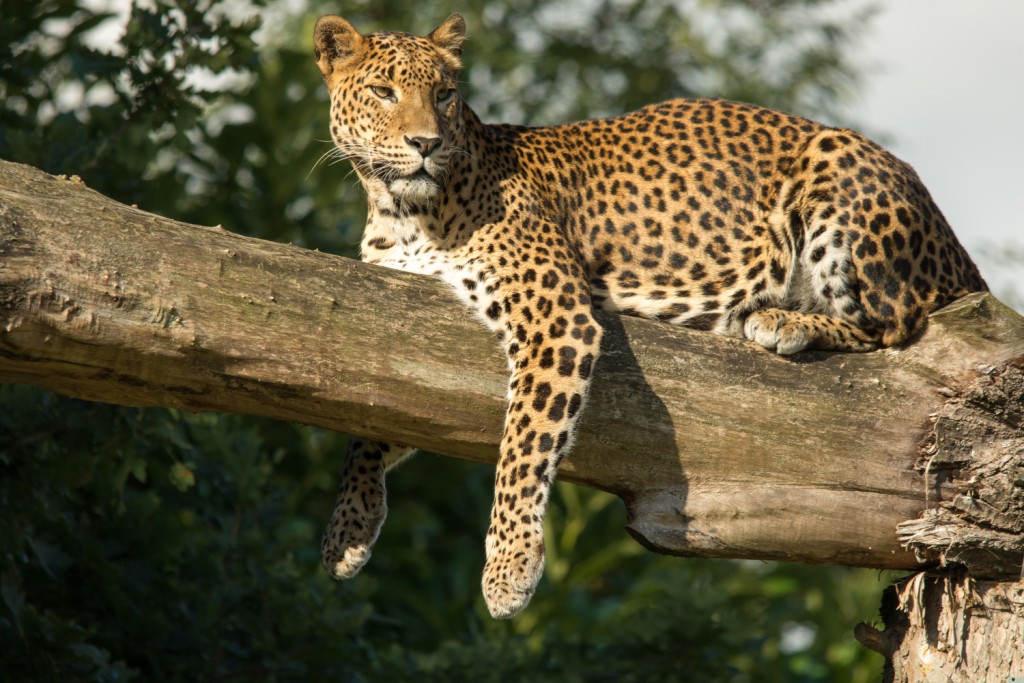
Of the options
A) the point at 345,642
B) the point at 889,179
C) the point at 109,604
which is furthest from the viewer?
the point at 345,642

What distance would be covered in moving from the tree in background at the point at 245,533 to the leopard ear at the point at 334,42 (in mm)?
987

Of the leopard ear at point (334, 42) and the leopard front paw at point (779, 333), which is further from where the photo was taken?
the leopard ear at point (334, 42)

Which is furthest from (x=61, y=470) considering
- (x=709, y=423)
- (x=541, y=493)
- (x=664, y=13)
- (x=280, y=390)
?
(x=664, y=13)

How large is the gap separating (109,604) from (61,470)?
1.37 metres

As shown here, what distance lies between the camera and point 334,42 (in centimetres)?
739

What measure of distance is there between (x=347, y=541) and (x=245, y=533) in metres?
2.47

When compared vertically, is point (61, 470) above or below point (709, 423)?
below

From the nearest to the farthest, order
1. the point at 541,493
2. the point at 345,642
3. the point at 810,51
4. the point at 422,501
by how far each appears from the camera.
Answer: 1. the point at 541,493
2. the point at 345,642
3. the point at 422,501
4. the point at 810,51

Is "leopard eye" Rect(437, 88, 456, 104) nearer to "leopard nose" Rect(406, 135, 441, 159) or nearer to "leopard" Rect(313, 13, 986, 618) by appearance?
"leopard" Rect(313, 13, 986, 618)

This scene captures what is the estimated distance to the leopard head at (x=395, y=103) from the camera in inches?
267

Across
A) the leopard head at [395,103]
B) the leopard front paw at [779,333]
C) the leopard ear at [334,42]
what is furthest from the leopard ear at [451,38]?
the leopard front paw at [779,333]

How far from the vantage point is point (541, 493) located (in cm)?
615

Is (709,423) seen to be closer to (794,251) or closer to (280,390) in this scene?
(794,251)

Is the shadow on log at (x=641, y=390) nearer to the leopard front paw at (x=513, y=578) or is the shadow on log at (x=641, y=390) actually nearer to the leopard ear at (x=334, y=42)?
the leopard front paw at (x=513, y=578)
